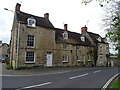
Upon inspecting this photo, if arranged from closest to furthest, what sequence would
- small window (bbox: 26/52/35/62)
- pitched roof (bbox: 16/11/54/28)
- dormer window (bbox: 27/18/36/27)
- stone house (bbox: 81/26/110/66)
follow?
small window (bbox: 26/52/35/62) → pitched roof (bbox: 16/11/54/28) → dormer window (bbox: 27/18/36/27) → stone house (bbox: 81/26/110/66)

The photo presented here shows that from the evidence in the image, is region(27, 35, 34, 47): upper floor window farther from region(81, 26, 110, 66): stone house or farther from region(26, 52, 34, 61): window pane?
region(81, 26, 110, 66): stone house

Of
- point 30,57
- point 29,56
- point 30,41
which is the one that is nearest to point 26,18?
point 30,41

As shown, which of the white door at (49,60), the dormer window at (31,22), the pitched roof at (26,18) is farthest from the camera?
the white door at (49,60)

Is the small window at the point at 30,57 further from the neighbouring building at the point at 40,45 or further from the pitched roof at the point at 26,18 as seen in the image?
the pitched roof at the point at 26,18

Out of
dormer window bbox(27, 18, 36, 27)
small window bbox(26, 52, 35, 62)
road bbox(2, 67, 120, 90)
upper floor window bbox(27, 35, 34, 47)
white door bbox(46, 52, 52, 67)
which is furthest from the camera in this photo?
white door bbox(46, 52, 52, 67)

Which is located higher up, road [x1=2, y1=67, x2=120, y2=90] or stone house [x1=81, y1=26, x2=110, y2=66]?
stone house [x1=81, y1=26, x2=110, y2=66]

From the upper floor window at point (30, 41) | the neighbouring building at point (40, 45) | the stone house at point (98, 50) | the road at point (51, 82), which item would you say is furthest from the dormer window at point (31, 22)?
the stone house at point (98, 50)

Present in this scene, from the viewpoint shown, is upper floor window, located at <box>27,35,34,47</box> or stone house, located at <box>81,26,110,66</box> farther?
stone house, located at <box>81,26,110,66</box>

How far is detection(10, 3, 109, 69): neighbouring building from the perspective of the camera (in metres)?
21.7

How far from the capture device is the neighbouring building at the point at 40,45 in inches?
855

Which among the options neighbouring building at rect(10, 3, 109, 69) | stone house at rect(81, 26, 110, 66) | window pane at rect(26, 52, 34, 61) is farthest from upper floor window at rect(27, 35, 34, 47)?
stone house at rect(81, 26, 110, 66)

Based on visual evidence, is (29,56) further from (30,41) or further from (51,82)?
(51,82)

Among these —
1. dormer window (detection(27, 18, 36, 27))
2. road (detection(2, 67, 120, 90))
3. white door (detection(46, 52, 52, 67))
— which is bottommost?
road (detection(2, 67, 120, 90))

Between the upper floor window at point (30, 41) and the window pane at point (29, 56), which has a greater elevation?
the upper floor window at point (30, 41)
